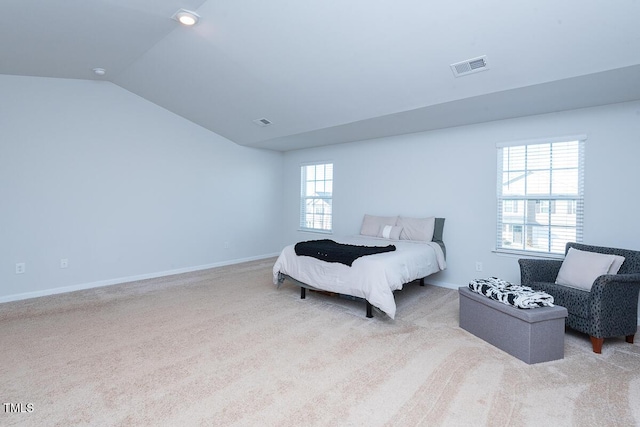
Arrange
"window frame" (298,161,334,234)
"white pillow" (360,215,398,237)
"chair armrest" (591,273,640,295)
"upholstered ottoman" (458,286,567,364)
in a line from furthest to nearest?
1. "window frame" (298,161,334,234)
2. "white pillow" (360,215,398,237)
3. "chair armrest" (591,273,640,295)
4. "upholstered ottoman" (458,286,567,364)

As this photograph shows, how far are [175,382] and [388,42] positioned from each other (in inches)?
127

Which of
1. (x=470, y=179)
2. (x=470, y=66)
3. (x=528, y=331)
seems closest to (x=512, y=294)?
(x=528, y=331)

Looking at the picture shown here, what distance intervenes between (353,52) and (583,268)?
2.96 meters

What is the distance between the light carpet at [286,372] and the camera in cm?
183

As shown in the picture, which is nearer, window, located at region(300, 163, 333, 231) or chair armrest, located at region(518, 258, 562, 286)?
chair armrest, located at region(518, 258, 562, 286)

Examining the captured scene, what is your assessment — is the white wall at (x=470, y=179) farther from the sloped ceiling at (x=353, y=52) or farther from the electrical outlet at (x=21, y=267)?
the electrical outlet at (x=21, y=267)

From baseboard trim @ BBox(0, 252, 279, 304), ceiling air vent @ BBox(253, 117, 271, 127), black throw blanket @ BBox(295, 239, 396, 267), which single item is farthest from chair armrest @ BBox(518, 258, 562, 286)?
baseboard trim @ BBox(0, 252, 279, 304)

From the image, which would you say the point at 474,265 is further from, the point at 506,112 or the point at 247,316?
the point at 247,316

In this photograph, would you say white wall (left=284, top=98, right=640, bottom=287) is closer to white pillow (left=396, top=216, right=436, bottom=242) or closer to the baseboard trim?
white pillow (left=396, top=216, right=436, bottom=242)

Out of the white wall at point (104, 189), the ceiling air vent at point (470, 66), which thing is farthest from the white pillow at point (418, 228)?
the white wall at point (104, 189)

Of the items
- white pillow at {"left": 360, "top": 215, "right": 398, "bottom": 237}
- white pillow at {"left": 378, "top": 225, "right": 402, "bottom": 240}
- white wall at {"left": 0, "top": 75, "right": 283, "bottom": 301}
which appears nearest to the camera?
white wall at {"left": 0, "top": 75, "right": 283, "bottom": 301}

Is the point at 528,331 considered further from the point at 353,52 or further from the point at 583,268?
the point at 353,52

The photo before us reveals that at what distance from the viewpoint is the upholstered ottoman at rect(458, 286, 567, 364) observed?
240 centimetres

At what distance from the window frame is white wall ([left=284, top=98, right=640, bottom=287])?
153 mm
